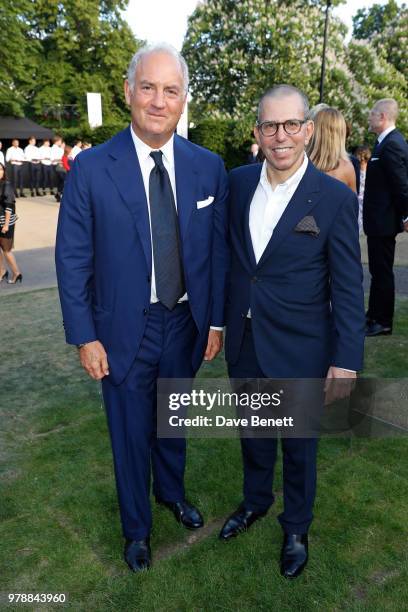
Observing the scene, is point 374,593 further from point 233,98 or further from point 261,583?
point 233,98

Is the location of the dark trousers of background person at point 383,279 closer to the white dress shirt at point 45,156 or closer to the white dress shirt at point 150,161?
the white dress shirt at point 150,161

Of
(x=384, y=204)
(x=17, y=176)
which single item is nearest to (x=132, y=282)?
(x=384, y=204)

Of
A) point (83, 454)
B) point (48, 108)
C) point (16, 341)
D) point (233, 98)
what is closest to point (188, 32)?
point (233, 98)

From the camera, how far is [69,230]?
2248 mm

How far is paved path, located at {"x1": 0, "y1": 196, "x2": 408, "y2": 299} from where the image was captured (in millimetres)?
7904

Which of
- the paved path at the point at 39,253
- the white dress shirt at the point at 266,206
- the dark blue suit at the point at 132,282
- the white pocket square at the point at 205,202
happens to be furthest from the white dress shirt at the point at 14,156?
the white dress shirt at the point at 266,206

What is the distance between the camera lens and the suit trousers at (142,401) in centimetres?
249

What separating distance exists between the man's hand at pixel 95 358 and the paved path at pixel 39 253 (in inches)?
220

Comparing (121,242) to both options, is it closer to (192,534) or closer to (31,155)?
(192,534)

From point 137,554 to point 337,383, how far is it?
50.2 inches

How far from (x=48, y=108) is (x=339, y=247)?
127 ft

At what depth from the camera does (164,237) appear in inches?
92.9

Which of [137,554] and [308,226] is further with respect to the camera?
[137,554]

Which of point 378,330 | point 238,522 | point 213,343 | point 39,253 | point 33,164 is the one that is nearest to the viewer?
point 213,343
